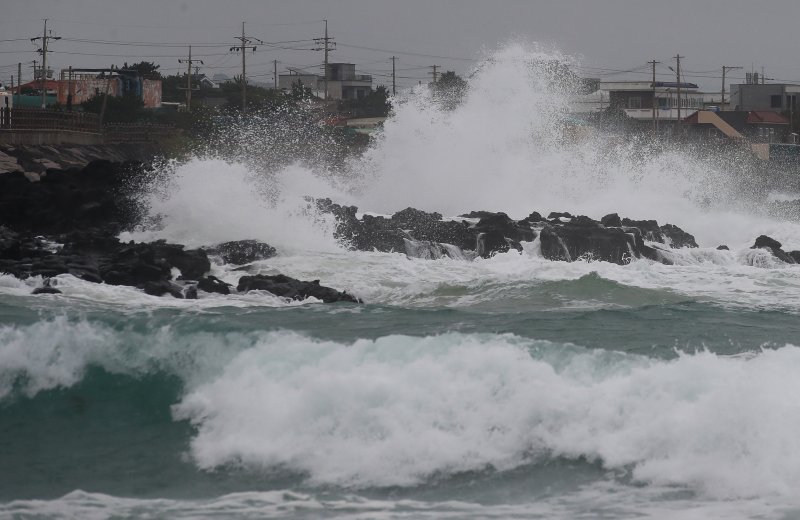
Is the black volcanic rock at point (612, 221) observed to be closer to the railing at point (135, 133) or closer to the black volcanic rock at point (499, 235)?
the black volcanic rock at point (499, 235)

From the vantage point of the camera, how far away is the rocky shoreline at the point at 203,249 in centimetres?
1947

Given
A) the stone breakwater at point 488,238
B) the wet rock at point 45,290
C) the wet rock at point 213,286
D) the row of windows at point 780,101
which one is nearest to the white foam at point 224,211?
the stone breakwater at point 488,238

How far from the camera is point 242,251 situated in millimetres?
21266

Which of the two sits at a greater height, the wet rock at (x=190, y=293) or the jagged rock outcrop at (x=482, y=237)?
the jagged rock outcrop at (x=482, y=237)

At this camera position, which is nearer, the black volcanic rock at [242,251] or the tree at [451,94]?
the black volcanic rock at [242,251]

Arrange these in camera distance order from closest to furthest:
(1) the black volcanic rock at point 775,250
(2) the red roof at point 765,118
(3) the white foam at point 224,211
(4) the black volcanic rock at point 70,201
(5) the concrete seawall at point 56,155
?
1. (3) the white foam at point 224,211
2. (4) the black volcanic rock at point 70,201
3. (1) the black volcanic rock at point 775,250
4. (5) the concrete seawall at point 56,155
5. (2) the red roof at point 765,118

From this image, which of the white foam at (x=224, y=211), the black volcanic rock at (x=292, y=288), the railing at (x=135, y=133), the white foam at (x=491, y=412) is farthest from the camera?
the railing at (x=135, y=133)

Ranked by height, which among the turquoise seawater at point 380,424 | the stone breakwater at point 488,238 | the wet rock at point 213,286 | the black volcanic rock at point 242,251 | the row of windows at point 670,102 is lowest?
the turquoise seawater at point 380,424

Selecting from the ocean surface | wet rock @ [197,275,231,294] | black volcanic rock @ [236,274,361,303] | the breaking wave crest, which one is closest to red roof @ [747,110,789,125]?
the ocean surface

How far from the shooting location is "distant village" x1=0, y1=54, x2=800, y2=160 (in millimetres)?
41688

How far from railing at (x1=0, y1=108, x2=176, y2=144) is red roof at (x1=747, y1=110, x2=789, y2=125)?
123ft

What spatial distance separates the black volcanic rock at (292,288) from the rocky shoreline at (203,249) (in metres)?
1.10

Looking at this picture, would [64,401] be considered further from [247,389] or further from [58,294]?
[58,294]

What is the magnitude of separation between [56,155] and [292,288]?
806 inches
